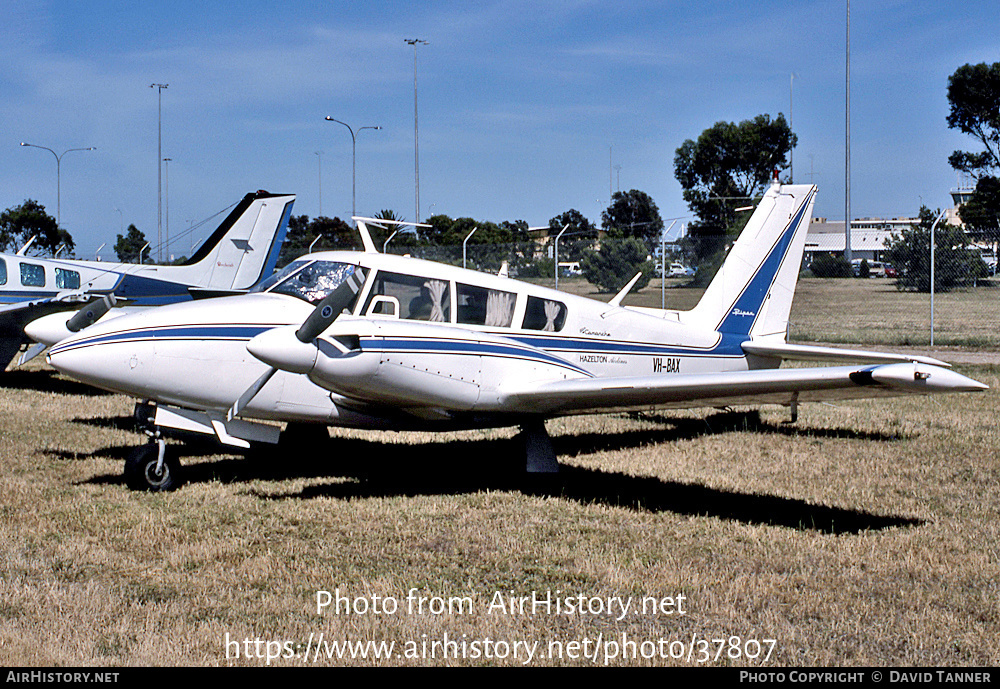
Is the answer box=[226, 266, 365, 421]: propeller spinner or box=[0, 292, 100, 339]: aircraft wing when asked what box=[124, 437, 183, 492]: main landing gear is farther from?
box=[0, 292, 100, 339]: aircraft wing

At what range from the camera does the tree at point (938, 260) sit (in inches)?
866

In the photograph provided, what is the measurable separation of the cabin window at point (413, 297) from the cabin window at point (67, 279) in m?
13.1

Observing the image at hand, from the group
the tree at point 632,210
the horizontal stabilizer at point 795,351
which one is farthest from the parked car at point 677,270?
the tree at point 632,210

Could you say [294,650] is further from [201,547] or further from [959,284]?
[959,284]

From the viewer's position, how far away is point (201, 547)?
21.6 feet

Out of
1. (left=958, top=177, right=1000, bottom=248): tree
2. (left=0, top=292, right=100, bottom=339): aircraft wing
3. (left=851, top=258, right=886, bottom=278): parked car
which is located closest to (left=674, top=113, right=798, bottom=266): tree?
(left=958, top=177, right=1000, bottom=248): tree

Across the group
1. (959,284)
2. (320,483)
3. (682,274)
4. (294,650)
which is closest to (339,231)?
(682,274)

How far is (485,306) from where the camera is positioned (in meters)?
8.88

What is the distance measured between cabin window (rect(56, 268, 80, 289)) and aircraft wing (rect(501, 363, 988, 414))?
13.9 meters

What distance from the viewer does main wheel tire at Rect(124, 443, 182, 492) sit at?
27.4ft

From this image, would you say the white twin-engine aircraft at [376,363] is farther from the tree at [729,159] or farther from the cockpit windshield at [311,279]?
the tree at [729,159]

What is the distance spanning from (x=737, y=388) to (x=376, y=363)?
3029mm

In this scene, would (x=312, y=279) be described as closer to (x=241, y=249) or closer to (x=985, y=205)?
(x=241, y=249)

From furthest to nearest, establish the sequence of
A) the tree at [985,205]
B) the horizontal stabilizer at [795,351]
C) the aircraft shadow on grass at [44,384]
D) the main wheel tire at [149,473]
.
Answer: the tree at [985,205], the aircraft shadow on grass at [44,384], the horizontal stabilizer at [795,351], the main wheel tire at [149,473]
